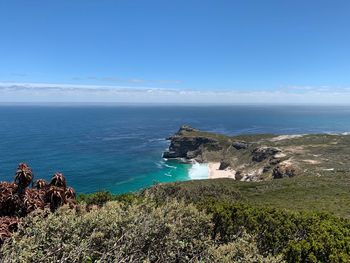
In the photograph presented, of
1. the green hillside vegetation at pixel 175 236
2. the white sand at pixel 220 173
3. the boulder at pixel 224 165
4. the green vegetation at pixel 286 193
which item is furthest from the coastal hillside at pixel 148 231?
the boulder at pixel 224 165

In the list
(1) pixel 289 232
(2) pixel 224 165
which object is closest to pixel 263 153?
(2) pixel 224 165

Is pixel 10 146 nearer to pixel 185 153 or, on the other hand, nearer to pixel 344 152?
pixel 185 153

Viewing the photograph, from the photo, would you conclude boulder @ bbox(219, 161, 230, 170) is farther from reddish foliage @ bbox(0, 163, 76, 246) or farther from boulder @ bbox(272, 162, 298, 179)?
reddish foliage @ bbox(0, 163, 76, 246)

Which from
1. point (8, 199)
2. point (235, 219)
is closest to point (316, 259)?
point (235, 219)

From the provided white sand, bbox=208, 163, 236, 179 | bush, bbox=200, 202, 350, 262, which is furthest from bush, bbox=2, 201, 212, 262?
white sand, bbox=208, 163, 236, 179

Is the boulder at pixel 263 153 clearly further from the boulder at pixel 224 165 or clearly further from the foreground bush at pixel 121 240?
the foreground bush at pixel 121 240

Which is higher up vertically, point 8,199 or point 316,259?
point 8,199
